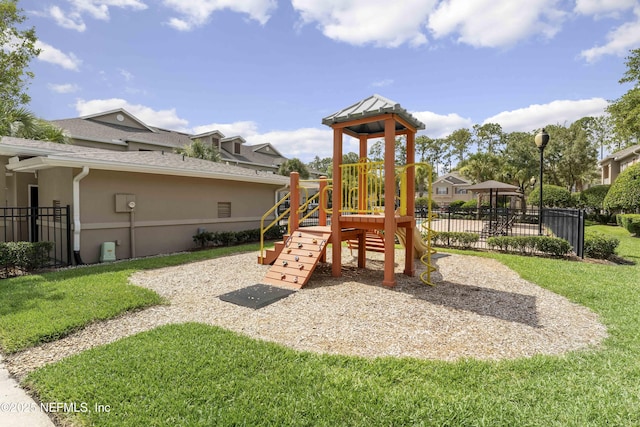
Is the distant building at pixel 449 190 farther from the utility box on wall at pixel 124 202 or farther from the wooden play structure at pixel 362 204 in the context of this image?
the utility box on wall at pixel 124 202

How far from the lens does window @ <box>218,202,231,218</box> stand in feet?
37.0

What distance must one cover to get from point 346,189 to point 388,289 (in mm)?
2262

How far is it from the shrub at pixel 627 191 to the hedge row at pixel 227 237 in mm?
17398

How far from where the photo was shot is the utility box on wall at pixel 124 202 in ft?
27.7

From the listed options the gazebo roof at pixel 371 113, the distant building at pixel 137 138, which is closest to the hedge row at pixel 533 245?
the gazebo roof at pixel 371 113

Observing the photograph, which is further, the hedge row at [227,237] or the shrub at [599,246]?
the hedge row at [227,237]

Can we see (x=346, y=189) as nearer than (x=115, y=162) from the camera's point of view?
Yes

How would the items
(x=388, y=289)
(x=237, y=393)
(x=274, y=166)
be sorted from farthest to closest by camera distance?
(x=274, y=166) < (x=388, y=289) < (x=237, y=393)

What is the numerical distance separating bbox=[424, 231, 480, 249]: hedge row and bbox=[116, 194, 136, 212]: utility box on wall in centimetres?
958

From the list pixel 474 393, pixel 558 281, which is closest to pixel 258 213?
pixel 558 281

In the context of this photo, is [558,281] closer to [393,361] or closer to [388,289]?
[388,289]

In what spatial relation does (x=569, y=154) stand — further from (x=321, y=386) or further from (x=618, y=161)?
(x=321, y=386)

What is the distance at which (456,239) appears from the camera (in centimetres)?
1098

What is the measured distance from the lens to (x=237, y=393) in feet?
8.06
